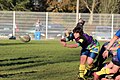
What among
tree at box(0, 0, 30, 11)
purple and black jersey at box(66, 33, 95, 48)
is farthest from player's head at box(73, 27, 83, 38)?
tree at box(0, 0, 30, 11)

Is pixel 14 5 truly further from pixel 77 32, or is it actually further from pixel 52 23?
pixel 77 32

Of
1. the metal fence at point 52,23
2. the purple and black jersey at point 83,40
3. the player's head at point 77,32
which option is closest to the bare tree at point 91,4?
the metal fence at point 52,23

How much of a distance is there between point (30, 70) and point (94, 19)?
30.3 meters

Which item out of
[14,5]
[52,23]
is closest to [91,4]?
[14,5]

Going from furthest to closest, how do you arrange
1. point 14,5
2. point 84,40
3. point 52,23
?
point 14,5, point 52,23, point 84,40

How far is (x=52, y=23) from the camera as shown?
45.0 metres

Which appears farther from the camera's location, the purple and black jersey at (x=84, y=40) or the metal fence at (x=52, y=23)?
the metal fence at (x=52, y=23)

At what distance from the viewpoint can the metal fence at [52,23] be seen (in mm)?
44156

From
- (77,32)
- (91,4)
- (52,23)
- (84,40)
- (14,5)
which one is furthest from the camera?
(91,4)

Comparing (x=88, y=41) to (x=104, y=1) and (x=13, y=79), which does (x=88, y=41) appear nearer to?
(x=13, y=79)

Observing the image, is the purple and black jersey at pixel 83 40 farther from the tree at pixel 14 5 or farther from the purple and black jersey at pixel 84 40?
the tree at pixel 14 5

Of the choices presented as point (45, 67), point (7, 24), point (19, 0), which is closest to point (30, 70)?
point (45, 67)

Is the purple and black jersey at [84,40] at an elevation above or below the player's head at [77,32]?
below

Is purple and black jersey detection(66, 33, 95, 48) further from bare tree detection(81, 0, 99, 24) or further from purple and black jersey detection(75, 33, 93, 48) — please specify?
bare tree detection(81, 0, 99, 24)
